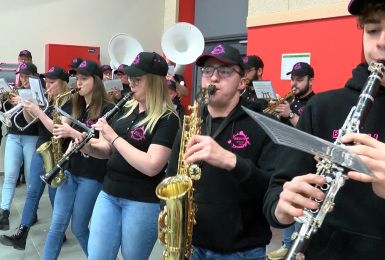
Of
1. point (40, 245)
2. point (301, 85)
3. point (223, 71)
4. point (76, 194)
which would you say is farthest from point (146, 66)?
point (40, 245)

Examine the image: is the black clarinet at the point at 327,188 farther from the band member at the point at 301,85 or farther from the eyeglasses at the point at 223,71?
the band member at the point at 301,85

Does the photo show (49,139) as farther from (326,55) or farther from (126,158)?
(326,55)

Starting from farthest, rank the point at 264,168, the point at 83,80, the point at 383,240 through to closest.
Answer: the point at 83,80 < the point at 264,168 < the point at 383,240

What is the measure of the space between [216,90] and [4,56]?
6337mm

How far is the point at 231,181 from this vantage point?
1929 mm

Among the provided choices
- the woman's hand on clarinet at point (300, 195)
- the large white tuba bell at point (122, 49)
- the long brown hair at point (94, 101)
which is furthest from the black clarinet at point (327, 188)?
the large white tuba bell at point (122, 49)

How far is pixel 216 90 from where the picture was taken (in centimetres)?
205

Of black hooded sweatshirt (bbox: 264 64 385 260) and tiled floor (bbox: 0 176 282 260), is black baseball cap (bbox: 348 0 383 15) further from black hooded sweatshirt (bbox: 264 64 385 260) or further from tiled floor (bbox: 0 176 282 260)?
tiled floor (bbox: 0 176 282 260)

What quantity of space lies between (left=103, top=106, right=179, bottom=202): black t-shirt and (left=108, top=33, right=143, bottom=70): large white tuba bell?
5.38 m

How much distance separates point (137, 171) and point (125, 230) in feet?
1.22

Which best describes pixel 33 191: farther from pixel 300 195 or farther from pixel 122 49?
pixel 122 49

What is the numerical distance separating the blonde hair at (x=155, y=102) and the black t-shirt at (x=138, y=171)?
0.03 meters

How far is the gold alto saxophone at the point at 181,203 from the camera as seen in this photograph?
1972mm

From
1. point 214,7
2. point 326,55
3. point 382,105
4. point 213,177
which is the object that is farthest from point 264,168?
point 214,7
